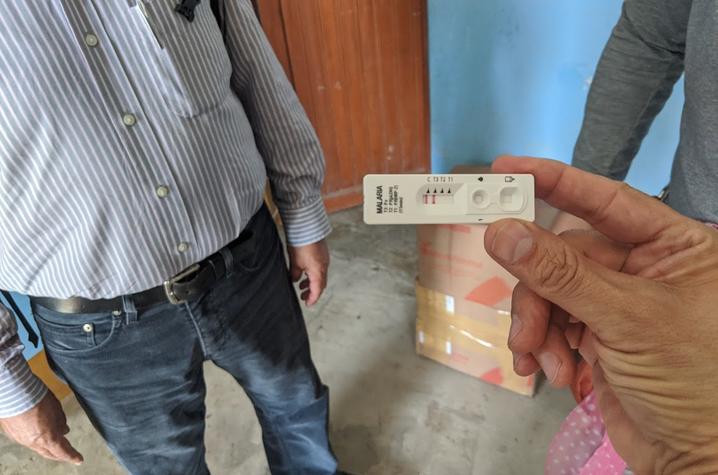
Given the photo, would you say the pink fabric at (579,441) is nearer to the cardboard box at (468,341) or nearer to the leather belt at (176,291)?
the cardboard box at (468,341)

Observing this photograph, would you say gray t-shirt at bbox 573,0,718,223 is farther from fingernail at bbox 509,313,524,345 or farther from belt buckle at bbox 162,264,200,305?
belt buckle at bbox 162,264,200,305

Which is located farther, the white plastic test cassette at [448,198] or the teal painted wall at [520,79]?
the teal painted wall at [520,79]

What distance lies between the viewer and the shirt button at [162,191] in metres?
0.65

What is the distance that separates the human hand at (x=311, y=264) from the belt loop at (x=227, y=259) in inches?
6.8

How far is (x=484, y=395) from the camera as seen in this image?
4.35 feet

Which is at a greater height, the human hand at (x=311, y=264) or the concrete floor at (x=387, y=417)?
the human hand at (x=311, y=264)

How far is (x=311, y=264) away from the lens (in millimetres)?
938

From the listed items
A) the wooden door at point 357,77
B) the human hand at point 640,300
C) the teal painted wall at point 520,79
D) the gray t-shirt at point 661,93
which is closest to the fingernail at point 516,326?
the human hand at point 640,300

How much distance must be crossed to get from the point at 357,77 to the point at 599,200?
1.30 meters

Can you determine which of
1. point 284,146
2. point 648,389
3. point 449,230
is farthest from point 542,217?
point 648,389

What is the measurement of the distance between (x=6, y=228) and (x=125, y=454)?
42cm

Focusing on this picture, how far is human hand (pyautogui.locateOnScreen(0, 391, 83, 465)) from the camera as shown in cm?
69

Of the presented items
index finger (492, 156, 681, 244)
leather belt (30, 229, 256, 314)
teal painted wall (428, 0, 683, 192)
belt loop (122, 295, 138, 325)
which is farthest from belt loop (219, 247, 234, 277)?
teal painted wall (428, 0, 683, 192)

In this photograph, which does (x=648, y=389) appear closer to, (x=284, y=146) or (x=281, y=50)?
(x=284, y=146)
